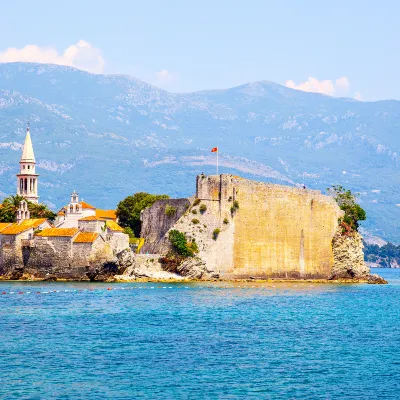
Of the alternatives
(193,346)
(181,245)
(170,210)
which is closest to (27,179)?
(170,210)

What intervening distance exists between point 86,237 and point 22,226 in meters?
5.51

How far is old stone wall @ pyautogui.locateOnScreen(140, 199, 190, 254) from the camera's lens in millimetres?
84062

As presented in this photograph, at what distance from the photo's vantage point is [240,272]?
83.2 m

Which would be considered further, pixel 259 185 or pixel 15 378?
pixel 259 185

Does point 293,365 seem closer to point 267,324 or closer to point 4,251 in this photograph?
point 267,324

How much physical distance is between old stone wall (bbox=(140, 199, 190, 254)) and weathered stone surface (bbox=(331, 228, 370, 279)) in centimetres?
1353

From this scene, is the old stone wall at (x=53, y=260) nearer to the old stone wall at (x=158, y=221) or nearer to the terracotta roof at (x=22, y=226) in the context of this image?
the terracotta roof at (x=22, y=226)

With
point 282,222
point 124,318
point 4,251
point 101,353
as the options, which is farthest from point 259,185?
point 101,353

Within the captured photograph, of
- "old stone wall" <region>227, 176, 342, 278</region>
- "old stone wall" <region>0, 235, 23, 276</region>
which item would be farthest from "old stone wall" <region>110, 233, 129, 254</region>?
"old stone wall" <region>227, 176, 342, 278</region>

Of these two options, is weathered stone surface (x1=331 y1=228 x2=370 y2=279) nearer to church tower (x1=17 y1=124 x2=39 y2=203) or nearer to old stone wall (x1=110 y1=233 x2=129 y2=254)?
old stone wall (x1=110 y1=233 x2=129 y2=254)

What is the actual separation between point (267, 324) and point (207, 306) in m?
9.12

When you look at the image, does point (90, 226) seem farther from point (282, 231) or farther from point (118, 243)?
point (282, 231)

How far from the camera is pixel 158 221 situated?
285 feet

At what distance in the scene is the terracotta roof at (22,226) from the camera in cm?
7956
